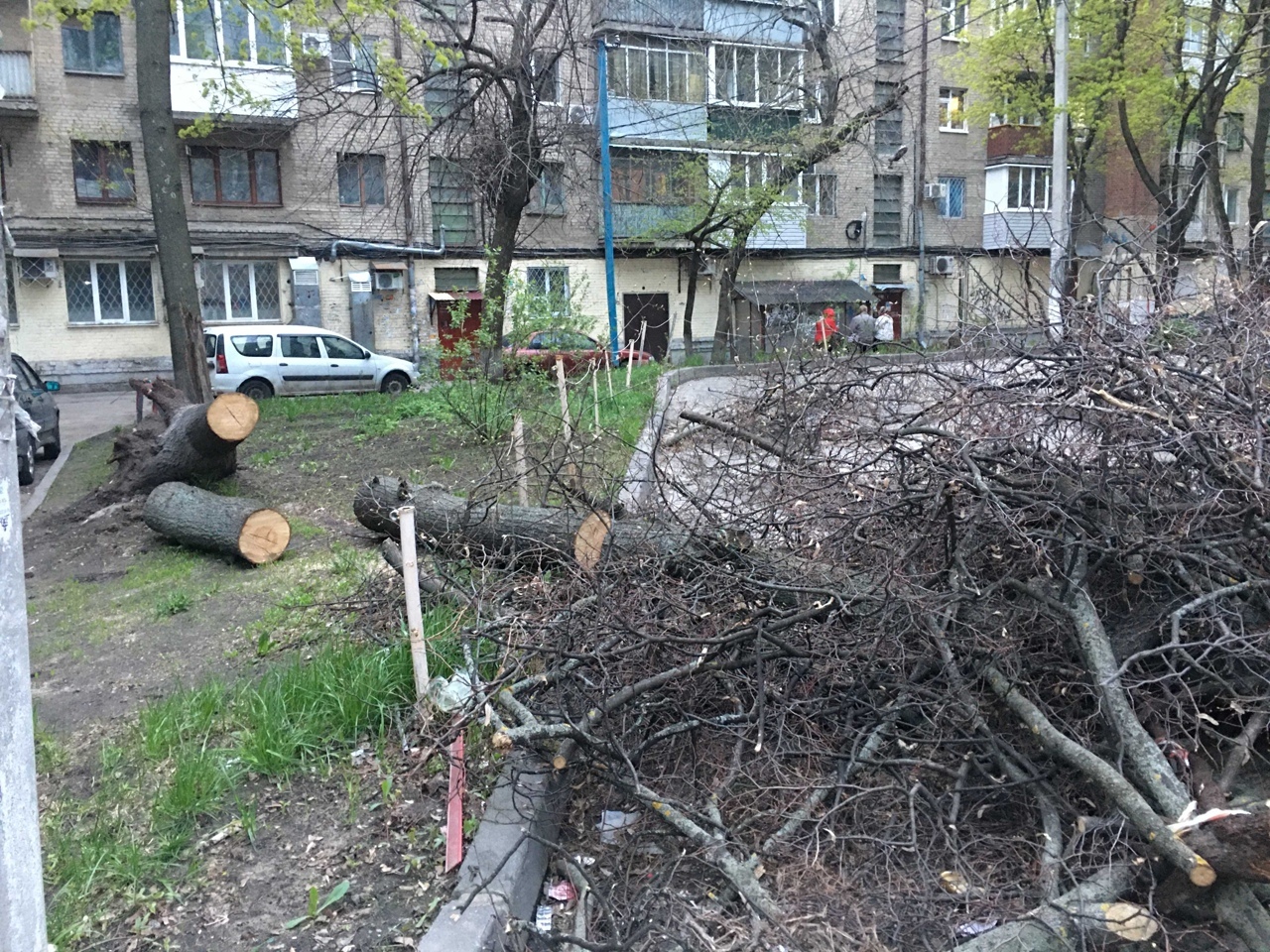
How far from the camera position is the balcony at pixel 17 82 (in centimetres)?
2241

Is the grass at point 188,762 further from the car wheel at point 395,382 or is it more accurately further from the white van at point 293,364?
the car wheel at point 395,382

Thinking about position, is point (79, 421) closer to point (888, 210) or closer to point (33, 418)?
point (33, 418)

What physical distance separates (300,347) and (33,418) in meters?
8.64

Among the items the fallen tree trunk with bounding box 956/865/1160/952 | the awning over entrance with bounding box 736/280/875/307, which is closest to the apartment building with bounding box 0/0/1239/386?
the awning over entrance with bounding box 736/280/875/307

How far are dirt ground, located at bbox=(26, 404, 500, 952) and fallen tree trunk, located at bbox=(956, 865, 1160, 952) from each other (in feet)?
5.67

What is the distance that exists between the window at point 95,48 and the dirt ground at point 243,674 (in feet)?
58.8

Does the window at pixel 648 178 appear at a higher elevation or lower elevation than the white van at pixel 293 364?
higher

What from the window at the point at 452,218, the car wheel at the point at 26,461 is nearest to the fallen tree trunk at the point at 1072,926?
the car wheel at the point at 26,461

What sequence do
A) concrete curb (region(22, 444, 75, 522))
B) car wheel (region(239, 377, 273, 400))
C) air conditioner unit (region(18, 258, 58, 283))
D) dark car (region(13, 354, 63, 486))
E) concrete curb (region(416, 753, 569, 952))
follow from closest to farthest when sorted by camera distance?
concrete curb (region(416, 753, 569, 952)), concrete curb (region(22, 444, 75, 522)), dark car (region(13, 354, 63, 486)), car wheel (region(239, 377, 273, 400)), air conditioner unit (region(18, 258, 58, 283))

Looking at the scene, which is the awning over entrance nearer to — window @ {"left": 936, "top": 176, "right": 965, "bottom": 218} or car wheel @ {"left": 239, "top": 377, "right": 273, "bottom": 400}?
window @ {"left": 936, "top": 176, "right": 965, "bottom": 218}

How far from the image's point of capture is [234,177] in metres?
25.4

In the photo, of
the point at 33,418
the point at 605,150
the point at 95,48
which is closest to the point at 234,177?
the point at 95,48

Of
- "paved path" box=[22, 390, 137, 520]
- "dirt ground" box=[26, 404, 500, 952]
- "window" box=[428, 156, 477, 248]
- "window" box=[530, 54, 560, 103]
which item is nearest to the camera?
"dirt ground" box=[26, 404, 500, 952]

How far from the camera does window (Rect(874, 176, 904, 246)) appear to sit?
32312 mm
